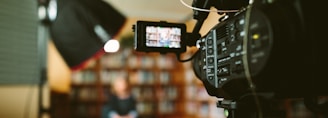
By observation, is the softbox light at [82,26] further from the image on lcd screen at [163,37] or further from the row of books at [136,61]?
the row of books at [136,61]

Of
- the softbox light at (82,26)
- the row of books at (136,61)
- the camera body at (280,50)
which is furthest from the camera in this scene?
the row of books at (136,61)

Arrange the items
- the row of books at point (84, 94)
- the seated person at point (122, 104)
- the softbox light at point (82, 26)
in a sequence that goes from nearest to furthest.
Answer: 1. the softbox light at point (82, 26)
2. the seated person at point (122, 104)
3. the row of books at point (84, 94)

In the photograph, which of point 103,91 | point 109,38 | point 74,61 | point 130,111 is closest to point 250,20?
point 109,38

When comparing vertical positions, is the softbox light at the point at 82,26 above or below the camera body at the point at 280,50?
above

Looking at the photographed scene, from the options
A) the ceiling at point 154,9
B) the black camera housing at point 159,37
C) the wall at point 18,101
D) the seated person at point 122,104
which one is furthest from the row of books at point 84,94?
the black camera housing at point 159,37

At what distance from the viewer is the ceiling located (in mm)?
1938

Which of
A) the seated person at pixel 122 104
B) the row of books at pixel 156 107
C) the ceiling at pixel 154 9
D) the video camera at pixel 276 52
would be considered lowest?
the row of books at pixel 156 107

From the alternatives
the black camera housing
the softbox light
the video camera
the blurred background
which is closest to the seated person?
the blurred background

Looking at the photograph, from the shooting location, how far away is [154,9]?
3.95 m

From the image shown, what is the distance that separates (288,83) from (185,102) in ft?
14.4

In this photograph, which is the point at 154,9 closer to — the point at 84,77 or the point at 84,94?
the point at 84,77

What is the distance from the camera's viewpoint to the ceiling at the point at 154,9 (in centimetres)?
194

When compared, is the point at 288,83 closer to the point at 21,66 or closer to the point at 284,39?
the point at 284,39

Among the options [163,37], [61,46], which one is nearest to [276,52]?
[163,37]
